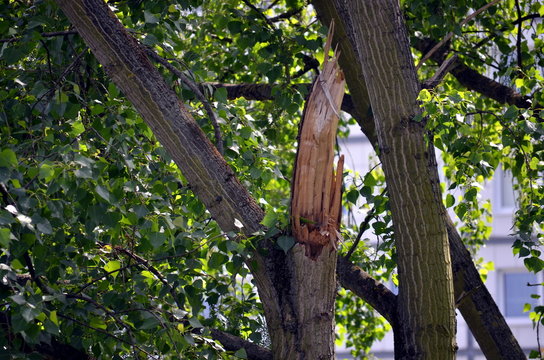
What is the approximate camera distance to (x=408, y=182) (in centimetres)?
343

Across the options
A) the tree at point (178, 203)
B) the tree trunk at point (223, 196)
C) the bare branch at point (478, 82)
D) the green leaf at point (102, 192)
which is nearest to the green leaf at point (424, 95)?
the tree at point (178, 203)

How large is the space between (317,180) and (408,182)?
14.9 inches

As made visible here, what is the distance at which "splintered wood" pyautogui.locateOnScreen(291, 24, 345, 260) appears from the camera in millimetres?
3355

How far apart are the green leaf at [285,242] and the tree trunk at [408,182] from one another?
0.47 metres

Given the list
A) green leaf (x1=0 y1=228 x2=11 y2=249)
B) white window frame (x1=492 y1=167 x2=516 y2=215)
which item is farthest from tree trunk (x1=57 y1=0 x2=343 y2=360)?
white window frame (x1=492 y1=167 x2=516 y2=215)

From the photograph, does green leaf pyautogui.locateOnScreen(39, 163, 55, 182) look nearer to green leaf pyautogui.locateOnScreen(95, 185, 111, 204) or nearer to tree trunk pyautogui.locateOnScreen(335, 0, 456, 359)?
green leaf pyautogui.locateOnScreen(95, 185, 111, 204)

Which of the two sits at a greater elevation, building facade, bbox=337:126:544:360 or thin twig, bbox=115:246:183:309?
building facade, bbox=337:126:544:360

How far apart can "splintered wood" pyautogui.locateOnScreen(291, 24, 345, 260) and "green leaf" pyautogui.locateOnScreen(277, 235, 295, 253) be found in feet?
0.24

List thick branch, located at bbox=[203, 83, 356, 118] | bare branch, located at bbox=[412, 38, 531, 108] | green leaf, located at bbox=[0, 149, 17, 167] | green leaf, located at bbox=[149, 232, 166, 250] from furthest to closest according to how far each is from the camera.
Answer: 1. thick branch, located at bbox=[203, 83, 356, 118]
2. bare branch, located at bbox=[412, 38, 531, 108]
3. green leaf, located at bbox=[149, 232, 166, 250]
4. green leaf, located at bbox=[0, 149, 17, 167]

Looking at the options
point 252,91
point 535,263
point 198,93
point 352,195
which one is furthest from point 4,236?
point 252,91

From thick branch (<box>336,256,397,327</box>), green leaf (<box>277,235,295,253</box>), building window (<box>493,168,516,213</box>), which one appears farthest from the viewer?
building window (<box>493,168,516,213</box>)

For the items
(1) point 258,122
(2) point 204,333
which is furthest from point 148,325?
(1) point 258,122

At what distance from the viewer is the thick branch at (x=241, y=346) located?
3674 millimetres

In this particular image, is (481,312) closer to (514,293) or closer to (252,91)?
(252,91)
